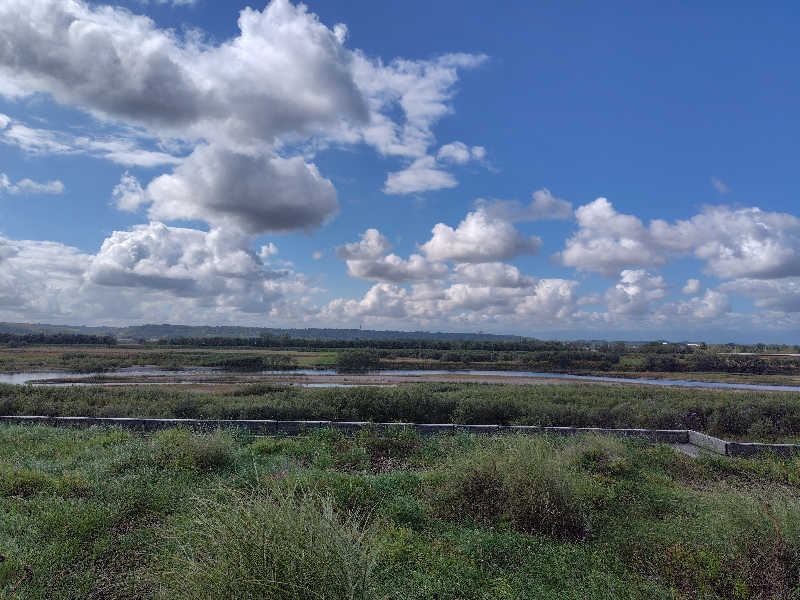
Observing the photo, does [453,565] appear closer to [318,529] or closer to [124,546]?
[318,529]

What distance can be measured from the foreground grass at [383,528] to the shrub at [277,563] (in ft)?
0.04

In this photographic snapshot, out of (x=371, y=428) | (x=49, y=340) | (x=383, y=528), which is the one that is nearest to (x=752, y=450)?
(x=371, y=428)

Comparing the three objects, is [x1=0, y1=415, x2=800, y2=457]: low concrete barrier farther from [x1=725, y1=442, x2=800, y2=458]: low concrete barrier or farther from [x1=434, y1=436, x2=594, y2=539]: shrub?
[x1=434, y1=436, x2=594, y2=539]: shrub

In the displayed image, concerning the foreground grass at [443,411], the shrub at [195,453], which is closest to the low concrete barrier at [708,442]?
the foreground grass at [443,411]

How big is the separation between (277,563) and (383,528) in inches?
106

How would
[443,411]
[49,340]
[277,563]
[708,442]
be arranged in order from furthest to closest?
[49,340], [443,411], [708,442], [277,563]

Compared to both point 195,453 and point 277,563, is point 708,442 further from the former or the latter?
point 277,563

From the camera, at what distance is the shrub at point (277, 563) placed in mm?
2930

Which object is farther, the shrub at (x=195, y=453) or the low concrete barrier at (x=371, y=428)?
the low concrete barrier at (x=371, y=428)

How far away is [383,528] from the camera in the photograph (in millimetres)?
5492

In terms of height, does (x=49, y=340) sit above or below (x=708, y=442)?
below

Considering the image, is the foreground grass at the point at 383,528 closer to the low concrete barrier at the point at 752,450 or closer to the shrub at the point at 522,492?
the shrub at the point at 522,492

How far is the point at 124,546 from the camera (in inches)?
198

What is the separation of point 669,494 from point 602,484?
0.91 metres
